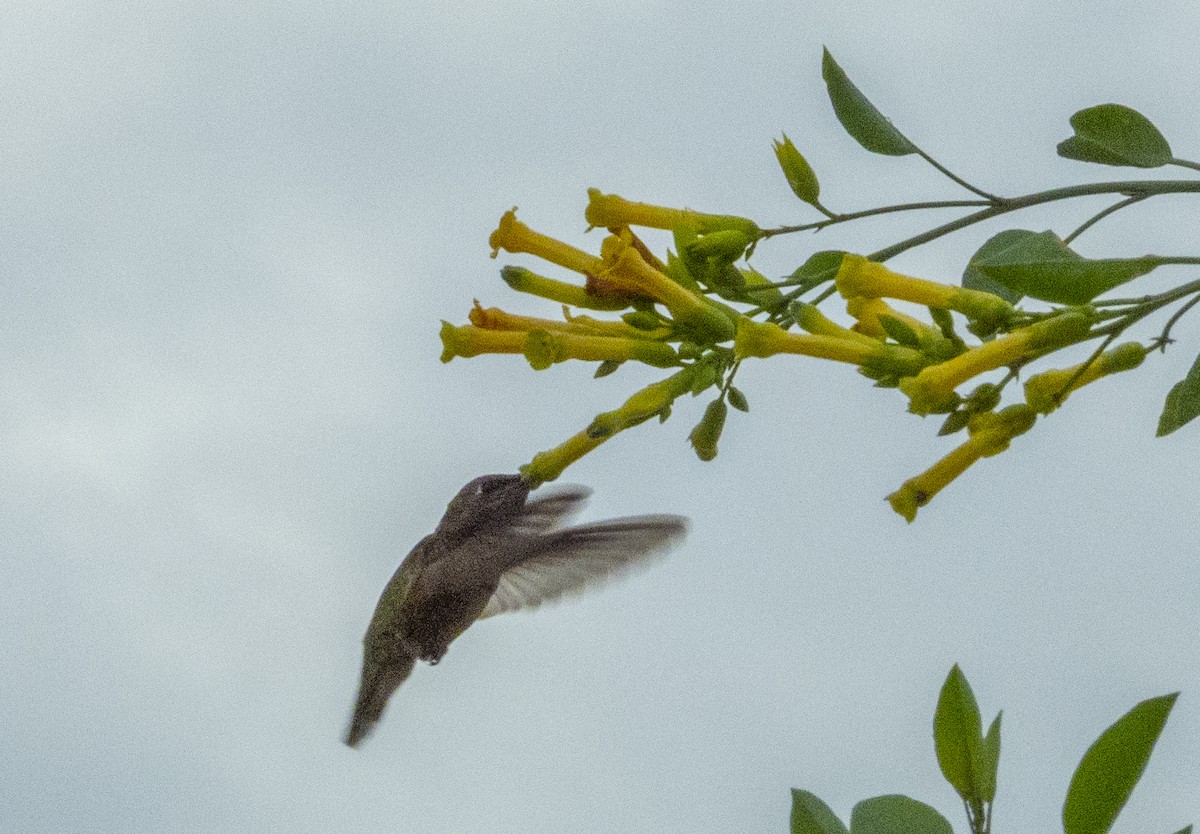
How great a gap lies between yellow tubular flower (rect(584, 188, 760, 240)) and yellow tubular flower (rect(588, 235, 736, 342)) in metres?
0.21

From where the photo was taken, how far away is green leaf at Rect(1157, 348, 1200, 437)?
277cm

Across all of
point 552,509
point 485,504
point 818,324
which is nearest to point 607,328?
point 818,324

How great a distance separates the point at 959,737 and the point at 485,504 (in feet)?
5.04

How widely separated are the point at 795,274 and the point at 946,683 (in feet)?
3.46

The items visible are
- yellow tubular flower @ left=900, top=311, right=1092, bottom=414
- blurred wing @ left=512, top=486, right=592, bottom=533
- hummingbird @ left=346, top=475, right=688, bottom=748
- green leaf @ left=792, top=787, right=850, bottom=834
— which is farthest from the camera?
blurred wing @ left=512, top=486, right=592, bottom=533

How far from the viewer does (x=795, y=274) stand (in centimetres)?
315

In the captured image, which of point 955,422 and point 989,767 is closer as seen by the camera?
point 989,767

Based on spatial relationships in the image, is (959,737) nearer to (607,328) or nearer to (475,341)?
(607,328)

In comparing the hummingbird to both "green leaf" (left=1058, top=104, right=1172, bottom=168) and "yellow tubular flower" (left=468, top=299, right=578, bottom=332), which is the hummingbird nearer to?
"yellow tubular flower" (left=468, top=299, right=578, bottom=332)

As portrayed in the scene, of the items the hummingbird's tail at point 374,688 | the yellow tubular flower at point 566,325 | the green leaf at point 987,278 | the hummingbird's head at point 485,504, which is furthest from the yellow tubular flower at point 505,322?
the hummingbird's tail at point 374,688

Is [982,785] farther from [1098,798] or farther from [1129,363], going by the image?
[1129,363]

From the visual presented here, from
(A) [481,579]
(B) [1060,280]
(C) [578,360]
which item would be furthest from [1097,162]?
(A) [481,579]

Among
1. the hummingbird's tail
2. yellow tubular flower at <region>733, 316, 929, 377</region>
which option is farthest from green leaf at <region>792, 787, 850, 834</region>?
the hummingbird's tail

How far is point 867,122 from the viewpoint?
11.1ft
